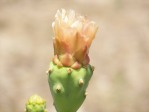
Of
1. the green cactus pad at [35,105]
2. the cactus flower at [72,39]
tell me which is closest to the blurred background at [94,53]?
the green cactus pad at [35,105]

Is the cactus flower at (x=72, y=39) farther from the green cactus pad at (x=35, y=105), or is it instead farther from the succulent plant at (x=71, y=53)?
the green cactus pad at (x=35, y=105)

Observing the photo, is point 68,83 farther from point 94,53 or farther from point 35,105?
point 94,53

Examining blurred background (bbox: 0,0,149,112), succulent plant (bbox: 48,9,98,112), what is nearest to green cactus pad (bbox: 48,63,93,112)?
succulent plant (bbox: 48,9,98,112)

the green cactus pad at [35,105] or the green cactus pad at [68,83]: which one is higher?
the green cactus pad at [35,105]

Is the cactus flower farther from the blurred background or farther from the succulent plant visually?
the blurred background

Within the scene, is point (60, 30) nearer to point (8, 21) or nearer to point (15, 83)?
point (15, 83)

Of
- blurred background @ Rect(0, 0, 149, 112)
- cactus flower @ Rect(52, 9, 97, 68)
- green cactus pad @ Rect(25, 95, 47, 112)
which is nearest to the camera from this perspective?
cactus flower @ Rect(52, 9, 97, 68)

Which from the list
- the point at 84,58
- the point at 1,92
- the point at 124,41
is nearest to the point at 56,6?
Result: the point at 124,41
